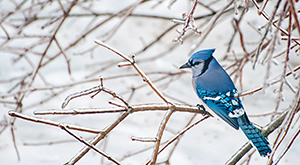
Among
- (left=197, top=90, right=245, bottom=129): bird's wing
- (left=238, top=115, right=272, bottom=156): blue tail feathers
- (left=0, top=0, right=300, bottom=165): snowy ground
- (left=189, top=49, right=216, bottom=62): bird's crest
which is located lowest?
(left=238, top=115, right=272, bottom=156): blue tail feathers

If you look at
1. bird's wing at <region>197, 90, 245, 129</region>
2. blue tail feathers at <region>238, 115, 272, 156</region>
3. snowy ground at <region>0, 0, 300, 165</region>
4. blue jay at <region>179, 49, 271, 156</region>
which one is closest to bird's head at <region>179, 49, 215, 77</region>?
blue jay at <region>179, 49, 271, 156</region>

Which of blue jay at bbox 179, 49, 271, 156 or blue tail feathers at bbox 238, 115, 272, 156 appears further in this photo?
blue jay at bbox 179, 49, 271, 156

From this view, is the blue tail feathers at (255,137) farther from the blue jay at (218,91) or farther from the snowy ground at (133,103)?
the snowy ground at (133,103)

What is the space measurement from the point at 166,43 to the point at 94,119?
112cm

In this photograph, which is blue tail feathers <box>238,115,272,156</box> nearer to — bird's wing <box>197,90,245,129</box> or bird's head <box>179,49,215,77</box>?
bird's wing <box>197,90,245,129</box>

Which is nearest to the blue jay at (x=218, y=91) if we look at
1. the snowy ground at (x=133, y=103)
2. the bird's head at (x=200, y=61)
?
the bird's head at (x=200, y=61)

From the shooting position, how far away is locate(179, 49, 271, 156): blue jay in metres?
0.84

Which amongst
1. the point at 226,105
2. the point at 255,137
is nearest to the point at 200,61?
the point at 226,105

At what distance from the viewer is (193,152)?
1681 millimetres

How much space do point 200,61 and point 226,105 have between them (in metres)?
0.18

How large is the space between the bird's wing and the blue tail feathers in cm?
2

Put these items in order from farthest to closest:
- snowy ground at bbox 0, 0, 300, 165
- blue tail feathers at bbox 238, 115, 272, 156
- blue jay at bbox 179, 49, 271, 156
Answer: snowy ground at bbox 0, 0, 300, 165, blue jay at bbox 179, 49, 271, 156, blue tail feathers at bbox 238, 115, 272, 156

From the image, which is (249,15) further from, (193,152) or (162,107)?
(162,107)

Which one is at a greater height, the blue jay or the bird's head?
the bird's head
